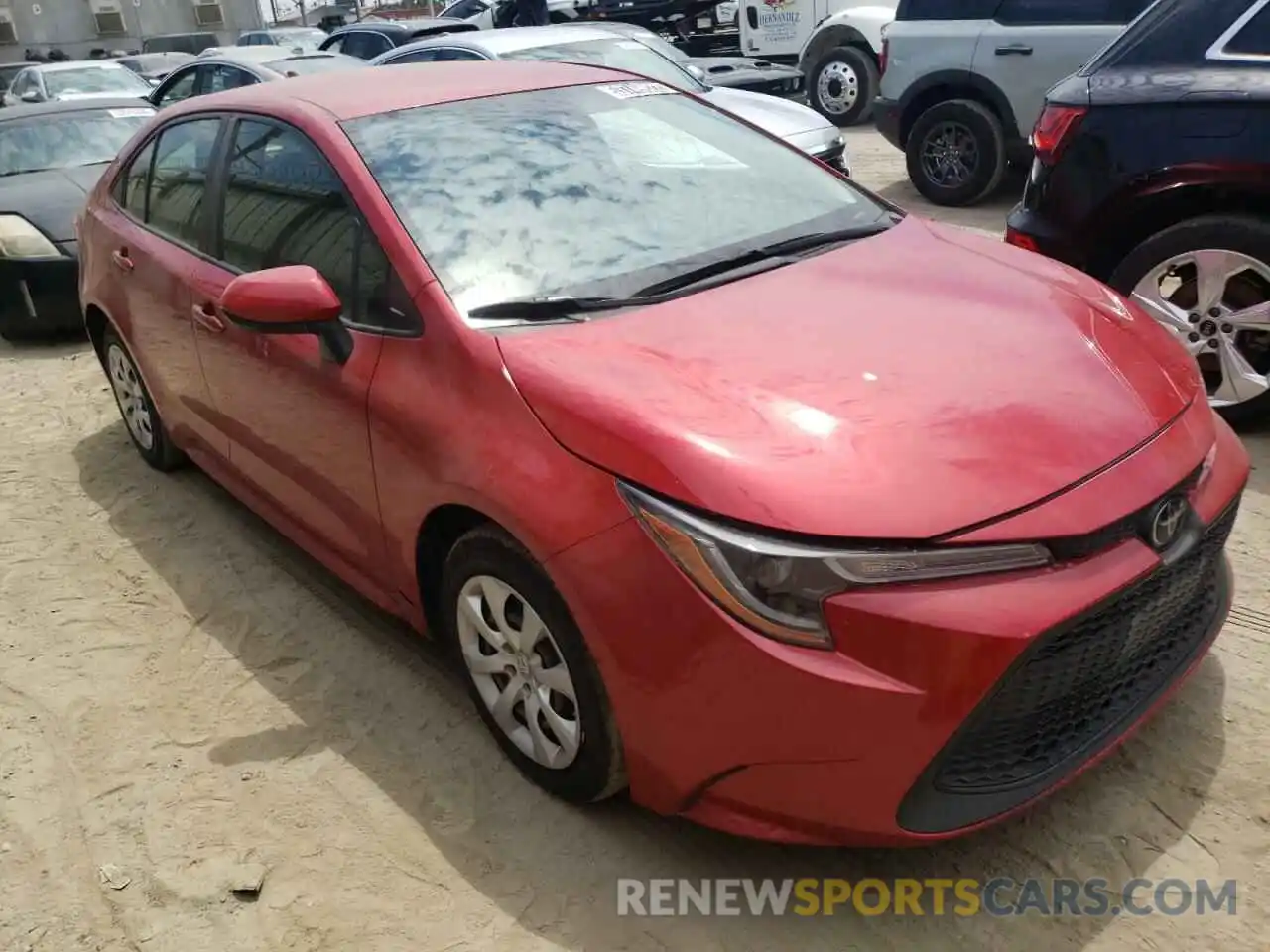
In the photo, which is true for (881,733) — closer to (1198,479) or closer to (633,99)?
(1198,479)

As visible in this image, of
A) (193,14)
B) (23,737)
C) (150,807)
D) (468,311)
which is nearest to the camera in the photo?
(468,311)

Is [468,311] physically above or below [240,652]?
above

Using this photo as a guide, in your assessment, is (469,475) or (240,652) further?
(240,652)

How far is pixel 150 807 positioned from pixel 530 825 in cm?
101

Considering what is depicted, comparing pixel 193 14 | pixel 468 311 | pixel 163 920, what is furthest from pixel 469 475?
pixel 193 14

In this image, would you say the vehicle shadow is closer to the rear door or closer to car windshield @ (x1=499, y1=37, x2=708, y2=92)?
car windshield @ (x1=499, y1=37, x2=708, y2=92)

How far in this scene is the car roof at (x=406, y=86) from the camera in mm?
3188

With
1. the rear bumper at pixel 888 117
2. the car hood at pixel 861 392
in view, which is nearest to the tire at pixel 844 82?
the rear bumper at pixel 888 117

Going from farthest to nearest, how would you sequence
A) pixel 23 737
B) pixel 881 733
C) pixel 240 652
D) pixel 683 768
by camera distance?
pixel 240 652 → pixel 23 737 → pixel 683 768 → pixel 881 733

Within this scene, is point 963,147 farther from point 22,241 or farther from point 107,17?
point 107,17

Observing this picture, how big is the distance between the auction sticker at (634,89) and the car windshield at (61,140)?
5170mm

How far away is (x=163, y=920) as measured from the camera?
2.47 meters

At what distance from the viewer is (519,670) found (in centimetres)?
256

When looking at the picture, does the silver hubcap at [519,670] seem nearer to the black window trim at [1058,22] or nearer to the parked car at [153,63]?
the black window trim at [1058,22]
